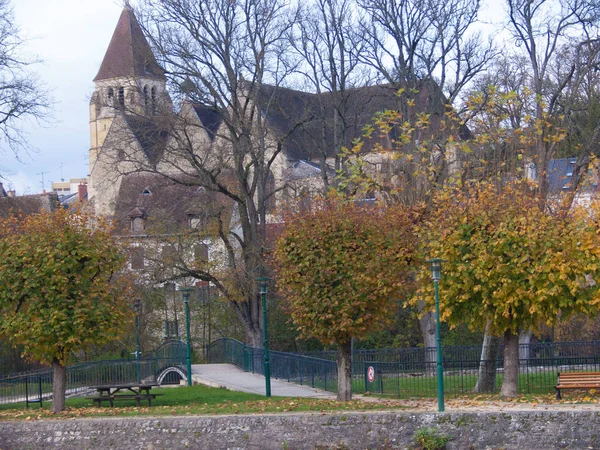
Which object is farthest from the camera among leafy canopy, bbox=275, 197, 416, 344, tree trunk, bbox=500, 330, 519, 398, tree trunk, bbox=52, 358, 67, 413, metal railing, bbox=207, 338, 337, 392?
metal railing, bbox=207, 338, 337, 392

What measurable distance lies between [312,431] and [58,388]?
854 cm

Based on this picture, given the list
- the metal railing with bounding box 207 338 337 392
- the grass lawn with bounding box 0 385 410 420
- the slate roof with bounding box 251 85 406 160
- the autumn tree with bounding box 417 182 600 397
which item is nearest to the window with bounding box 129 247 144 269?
the metal railing with bounding box 207 338 337 392

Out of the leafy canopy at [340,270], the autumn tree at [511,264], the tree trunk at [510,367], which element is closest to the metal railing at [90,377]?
the leafy canopy at [340,270]

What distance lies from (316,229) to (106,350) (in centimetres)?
2819

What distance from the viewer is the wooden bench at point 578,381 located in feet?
67.7

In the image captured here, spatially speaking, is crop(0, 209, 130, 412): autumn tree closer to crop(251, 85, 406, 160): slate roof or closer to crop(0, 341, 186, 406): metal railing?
crop(0, 341, 186, 406): metal railing

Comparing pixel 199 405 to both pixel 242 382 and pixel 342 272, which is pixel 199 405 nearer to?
pixel 342 272

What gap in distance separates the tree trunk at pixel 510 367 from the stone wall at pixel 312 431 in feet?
16.2

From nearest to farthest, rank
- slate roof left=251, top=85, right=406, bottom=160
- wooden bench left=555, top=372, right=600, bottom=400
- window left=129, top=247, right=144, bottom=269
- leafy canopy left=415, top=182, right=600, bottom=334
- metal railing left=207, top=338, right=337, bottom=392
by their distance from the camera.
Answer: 1. wooden bench left=555, top=372, right=600, bottom=400
2. leafy canopy left=415, top=182, right=600, bottom=334
3. metal railing left=207, top=338, right=337, bottom=392
4. slate roof left=251, top=85, right=406, bottom=160
5. window left=129, top=247, right=144, bottom=269

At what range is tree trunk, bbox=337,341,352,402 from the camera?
22.7 metres

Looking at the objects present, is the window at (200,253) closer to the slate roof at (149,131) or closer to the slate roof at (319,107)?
the slate roof at (149,131)

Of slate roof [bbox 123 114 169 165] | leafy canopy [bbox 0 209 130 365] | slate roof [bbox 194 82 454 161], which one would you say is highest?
slate roof [bbox 194 82 454 161]

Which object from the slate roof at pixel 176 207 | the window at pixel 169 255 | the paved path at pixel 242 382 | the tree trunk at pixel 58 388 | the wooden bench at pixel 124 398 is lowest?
the paved path at pixel 242 382

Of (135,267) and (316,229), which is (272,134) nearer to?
(135,267)
